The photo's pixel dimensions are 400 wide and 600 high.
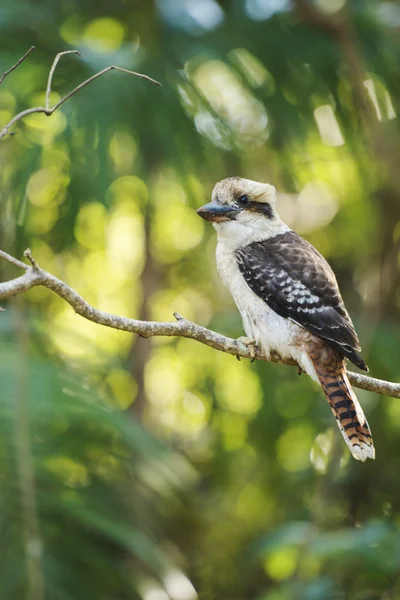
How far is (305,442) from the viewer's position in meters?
5.28

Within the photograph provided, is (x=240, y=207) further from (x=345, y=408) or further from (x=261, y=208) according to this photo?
(x=345, y=408)

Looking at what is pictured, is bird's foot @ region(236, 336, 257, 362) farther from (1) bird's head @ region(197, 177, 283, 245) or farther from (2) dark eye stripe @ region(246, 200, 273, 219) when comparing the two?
(2) dark eye stripe @ region(246, 200, 273, 219)

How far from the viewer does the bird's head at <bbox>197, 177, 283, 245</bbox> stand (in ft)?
10.5

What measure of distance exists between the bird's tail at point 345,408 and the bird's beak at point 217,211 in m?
0.63

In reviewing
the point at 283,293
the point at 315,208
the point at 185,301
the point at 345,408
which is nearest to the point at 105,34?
the point at 315,208

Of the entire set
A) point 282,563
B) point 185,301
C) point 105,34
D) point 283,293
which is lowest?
point 282,563

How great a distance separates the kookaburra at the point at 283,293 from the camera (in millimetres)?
2854

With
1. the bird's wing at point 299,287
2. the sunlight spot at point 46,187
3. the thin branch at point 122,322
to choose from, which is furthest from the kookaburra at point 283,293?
the sunlight spot at point 46,187

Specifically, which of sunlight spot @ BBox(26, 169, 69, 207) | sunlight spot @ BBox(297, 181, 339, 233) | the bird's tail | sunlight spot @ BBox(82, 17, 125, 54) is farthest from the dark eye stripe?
sunlight spot @ BBox(297, 181, 339, 233)

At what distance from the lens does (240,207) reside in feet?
10.6

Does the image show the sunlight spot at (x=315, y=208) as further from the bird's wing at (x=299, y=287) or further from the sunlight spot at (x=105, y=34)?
the bird's wing at (x=299, y=287)

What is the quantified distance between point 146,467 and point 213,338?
167 cm

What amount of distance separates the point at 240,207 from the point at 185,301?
9.33ft

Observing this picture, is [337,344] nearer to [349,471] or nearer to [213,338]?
[213,338]
